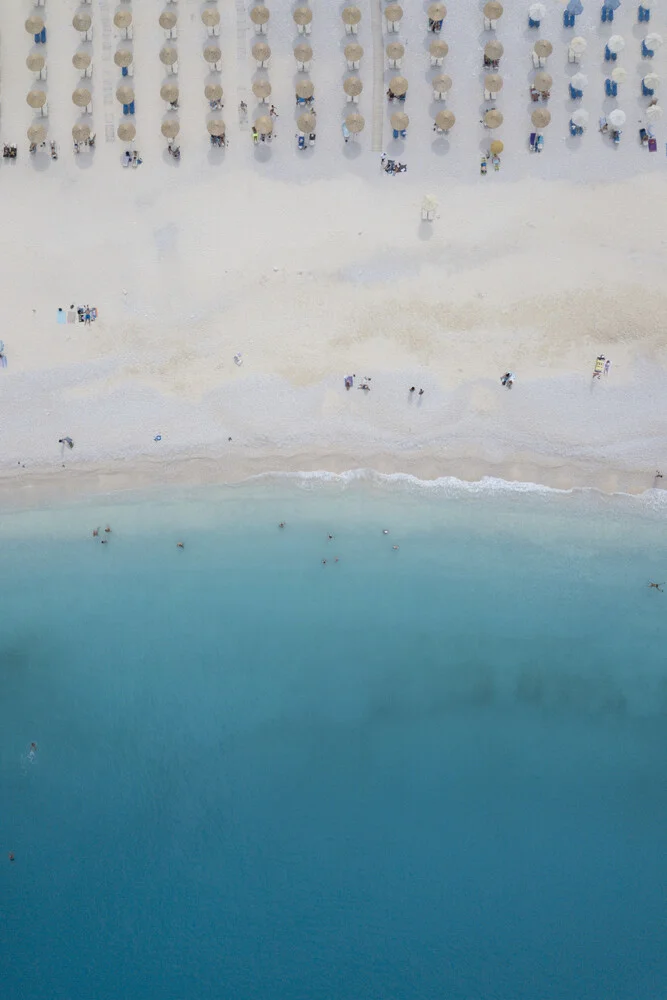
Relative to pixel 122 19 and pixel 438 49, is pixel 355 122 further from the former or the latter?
pixel 122 19

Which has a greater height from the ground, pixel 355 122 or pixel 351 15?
pixel 351 15

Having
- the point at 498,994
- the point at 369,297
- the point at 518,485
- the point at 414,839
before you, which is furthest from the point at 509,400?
the point at 498,994

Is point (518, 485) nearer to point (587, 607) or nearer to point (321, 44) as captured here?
point (587, 607)

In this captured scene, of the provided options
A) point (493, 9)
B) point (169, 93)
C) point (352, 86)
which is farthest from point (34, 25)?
point (493, 9)

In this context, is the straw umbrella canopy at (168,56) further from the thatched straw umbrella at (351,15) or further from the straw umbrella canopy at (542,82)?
the straw umbrella canopy at (542,82)

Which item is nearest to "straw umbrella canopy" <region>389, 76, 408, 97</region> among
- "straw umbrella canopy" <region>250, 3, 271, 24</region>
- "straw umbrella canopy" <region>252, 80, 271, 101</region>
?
"straw umbrella canopy" <region>252, 80, 271, 101</region>

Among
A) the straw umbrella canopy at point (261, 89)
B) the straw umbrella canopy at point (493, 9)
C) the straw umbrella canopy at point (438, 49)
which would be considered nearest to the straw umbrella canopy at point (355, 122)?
the straw umbrella canopy at point (261, 89)
